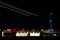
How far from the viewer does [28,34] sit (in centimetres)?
745

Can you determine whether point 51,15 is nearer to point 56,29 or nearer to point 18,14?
point 56,29

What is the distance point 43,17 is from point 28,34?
171 centimetres

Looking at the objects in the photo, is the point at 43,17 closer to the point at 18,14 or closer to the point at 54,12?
the point at 54,12

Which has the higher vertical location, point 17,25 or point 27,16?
point 27,16

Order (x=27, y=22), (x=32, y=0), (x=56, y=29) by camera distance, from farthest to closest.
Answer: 1. (x=27, y=22)
2. (x=56, y=29)
3. (x=32, y=0)

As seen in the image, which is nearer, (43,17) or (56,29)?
(56,29)

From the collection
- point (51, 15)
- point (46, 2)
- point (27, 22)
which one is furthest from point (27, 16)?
point (46, 2)

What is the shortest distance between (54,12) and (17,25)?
7.46 feet

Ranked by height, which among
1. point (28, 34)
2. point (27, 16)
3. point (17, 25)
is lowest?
point (28, 34)

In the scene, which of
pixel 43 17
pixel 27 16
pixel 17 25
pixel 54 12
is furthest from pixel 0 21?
pixel 54 12

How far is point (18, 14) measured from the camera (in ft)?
28.2

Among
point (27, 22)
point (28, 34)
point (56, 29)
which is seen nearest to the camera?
point (28, 34)

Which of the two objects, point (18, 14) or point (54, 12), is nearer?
point (54, 12)

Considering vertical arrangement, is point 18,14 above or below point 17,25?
above
